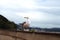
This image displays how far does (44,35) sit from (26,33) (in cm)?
145

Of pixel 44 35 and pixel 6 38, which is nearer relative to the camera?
pixel 44 35

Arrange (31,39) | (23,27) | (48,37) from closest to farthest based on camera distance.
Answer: (48,37), (31,39), (23,27)

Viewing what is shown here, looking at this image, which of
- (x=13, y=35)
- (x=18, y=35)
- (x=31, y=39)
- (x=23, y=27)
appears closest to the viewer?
(x=31, y=39)

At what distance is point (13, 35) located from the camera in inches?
392

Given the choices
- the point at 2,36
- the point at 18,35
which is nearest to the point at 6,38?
the point at 2,36

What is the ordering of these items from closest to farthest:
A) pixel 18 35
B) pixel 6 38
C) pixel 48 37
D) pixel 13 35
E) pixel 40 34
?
pixel 48 37 < pixel 40 34 < pixel 18 35 < pixel 13 35 < pixel 6 38

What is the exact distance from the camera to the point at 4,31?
1171 centimetres

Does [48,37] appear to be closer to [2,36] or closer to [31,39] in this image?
[31,39]

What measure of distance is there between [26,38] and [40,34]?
99cm

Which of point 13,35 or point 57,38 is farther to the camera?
point 13,35

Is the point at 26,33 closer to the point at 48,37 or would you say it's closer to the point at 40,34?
the point at 40,34

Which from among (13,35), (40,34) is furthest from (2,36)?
(40,34)

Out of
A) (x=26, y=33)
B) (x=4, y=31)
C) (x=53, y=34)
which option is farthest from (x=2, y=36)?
(x=53, y=34)

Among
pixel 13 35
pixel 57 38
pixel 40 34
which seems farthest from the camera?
pixel 13 35
